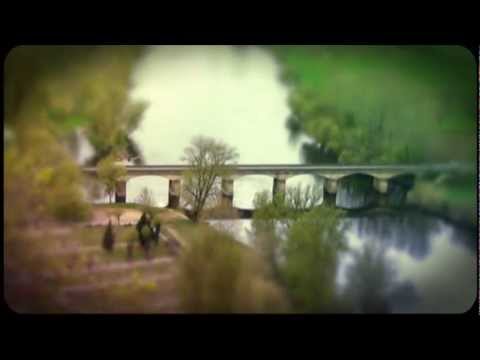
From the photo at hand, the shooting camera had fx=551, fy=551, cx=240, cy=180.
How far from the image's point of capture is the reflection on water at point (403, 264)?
1.88 meters

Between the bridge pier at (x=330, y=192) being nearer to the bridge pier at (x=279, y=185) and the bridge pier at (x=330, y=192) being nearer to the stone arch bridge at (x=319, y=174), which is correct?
the stone arch bridge at (x=319, y=174)

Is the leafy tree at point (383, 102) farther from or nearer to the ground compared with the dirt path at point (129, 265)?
farther from the ground

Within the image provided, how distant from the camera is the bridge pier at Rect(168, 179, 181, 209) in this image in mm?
1885

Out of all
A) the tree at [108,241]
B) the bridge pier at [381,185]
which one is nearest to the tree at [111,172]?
the tree at [108,241]

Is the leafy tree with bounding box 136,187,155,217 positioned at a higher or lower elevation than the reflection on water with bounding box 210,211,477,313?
higher

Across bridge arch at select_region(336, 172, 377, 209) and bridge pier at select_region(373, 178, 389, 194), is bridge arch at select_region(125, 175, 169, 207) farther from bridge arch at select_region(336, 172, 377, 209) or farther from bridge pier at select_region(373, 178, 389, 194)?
bridge pier at select_region(373, 178, 389, 194)

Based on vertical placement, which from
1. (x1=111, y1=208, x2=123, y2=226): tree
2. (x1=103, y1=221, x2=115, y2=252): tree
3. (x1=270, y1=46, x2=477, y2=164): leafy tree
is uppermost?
(x1=270, y1=46, x2=477, y2=164): leafy tree

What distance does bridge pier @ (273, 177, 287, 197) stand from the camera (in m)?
1.90

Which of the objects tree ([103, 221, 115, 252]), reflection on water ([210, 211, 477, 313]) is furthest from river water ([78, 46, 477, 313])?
tree ([103, 221, 115, 252])

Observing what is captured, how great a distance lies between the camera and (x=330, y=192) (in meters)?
1.92

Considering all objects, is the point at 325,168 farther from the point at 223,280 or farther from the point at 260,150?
the point at 223,280

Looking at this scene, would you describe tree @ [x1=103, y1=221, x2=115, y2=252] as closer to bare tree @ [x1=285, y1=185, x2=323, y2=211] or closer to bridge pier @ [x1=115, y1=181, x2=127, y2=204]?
bridge pier @ [x1=115, y1=181, x2=127, y2=204]
